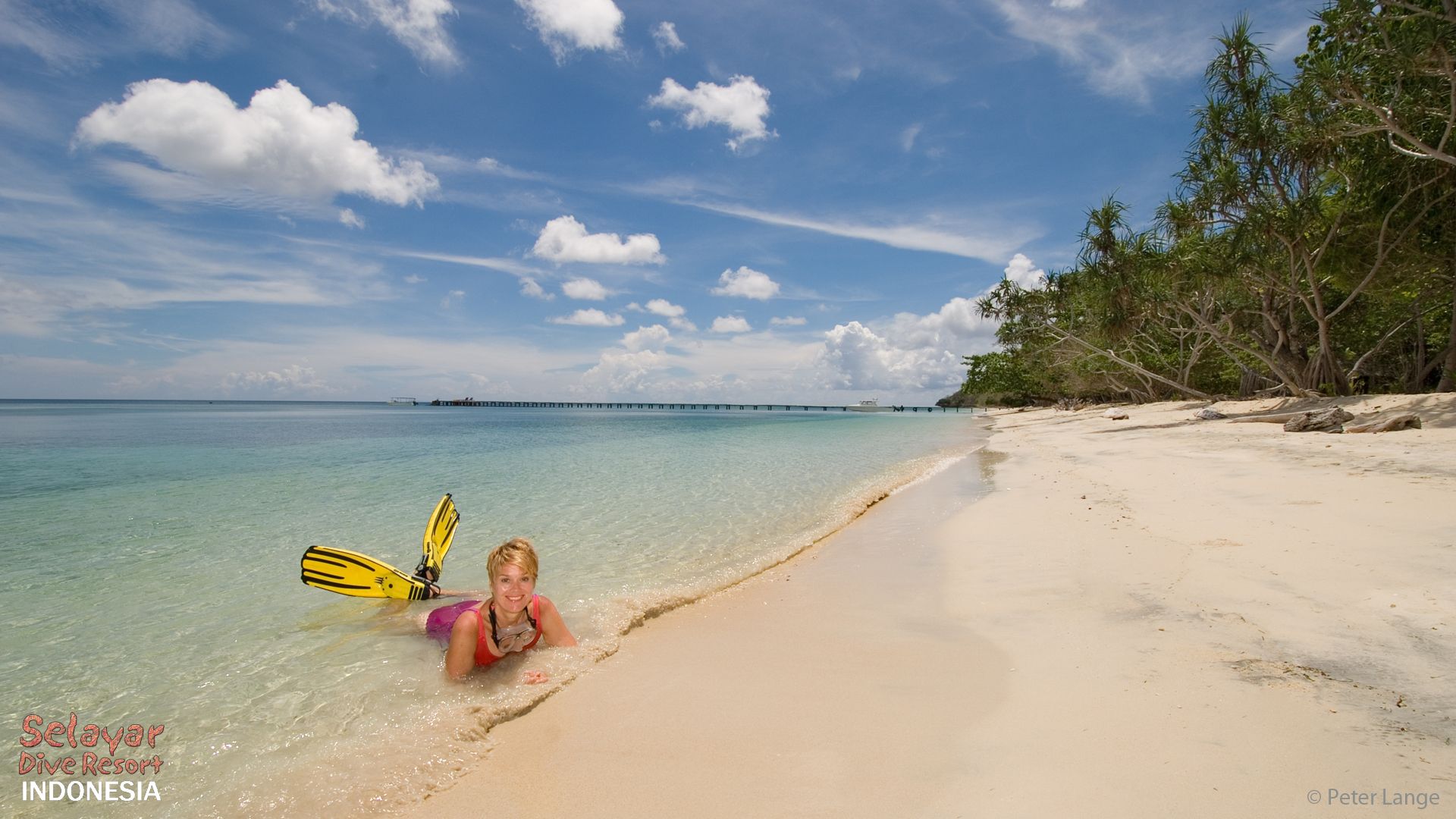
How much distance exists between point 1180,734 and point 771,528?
6.77 meters

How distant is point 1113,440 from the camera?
19.6 metres

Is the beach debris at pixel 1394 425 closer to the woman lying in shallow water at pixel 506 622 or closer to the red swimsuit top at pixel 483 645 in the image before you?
the woman lying in shallow water at pixel 506 622

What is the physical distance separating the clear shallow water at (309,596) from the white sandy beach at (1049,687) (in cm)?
61

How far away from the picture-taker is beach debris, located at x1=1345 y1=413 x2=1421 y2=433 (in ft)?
40.5

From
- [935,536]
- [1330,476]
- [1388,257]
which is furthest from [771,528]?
[1388,257]

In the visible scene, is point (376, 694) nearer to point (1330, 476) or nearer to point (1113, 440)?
point (1330, 476)

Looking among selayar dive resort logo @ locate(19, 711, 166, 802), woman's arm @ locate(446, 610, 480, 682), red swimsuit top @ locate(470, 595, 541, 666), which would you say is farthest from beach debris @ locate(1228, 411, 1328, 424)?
selayar dive resort logo @ locate(19, 711, 166, 802)

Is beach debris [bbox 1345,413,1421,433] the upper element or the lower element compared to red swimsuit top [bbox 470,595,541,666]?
upper

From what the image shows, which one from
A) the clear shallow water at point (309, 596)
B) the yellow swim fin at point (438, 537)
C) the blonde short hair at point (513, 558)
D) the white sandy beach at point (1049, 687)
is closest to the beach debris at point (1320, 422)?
the white sandy beach at point (1049, 687)

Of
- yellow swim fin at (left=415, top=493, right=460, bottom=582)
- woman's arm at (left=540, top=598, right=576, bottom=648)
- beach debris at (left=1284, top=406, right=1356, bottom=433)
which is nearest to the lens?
woman's arm at (left=540, top=598, right=576, bottom=648)

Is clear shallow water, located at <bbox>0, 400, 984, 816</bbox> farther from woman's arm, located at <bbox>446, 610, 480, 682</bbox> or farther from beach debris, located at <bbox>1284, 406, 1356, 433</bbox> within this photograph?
beach debris, located at <bbox>1284, 406, 1356, 433</bbox>

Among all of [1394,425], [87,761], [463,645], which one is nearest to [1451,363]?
[1394,425]

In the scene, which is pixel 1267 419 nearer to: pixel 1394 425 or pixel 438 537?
pixel 1394 425

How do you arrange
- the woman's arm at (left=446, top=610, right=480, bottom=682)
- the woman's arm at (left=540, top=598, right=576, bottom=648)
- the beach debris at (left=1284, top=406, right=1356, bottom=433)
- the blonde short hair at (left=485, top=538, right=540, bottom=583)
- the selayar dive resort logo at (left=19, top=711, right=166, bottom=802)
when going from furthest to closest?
the beach debris at (left=1284, top=406, right=1356, bottom=433)
the woman's arm at (left=540, top=598, right=576, bottom=648)
the woman's arm at (left=446, top=610, right=480, bottom=682)
the blonde short hair at (left=485, top=538, right=540, bottom=583)
the selayar dive resort logo at (left=19, top=711, right=166, bottom=802)
